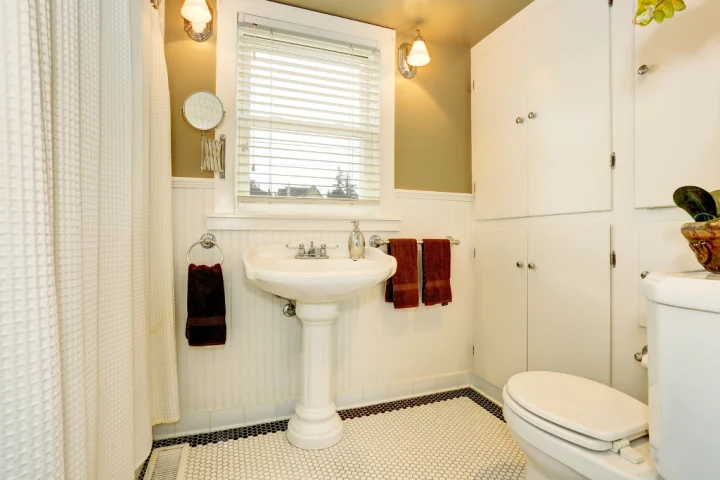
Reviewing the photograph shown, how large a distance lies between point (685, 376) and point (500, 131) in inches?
60.0

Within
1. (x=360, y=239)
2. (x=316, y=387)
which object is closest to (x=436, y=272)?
(x=360, y=239)

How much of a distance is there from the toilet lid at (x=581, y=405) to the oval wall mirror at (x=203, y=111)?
5.54 feet

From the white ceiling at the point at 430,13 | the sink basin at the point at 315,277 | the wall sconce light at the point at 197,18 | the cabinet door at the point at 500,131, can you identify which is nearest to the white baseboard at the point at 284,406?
the sink basin at the point at 315,277

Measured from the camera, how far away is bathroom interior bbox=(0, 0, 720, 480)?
0.66 meters

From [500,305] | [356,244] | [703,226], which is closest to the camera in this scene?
[703,226]

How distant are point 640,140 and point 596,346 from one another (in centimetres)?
85

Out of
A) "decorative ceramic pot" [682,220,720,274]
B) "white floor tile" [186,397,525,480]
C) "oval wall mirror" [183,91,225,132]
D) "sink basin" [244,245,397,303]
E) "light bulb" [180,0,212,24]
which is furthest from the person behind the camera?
"oval wall mirror" [183,91,225,132]

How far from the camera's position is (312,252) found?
1.65 m

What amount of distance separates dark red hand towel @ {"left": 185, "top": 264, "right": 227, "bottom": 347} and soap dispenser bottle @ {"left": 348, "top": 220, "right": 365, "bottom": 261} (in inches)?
24.9

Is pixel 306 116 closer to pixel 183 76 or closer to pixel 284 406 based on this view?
pixel 183 76

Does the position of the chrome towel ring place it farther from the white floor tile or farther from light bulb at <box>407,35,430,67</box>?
light bulb at <box>407,35,430,67</box>

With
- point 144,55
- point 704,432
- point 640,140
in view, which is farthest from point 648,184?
point 144,55

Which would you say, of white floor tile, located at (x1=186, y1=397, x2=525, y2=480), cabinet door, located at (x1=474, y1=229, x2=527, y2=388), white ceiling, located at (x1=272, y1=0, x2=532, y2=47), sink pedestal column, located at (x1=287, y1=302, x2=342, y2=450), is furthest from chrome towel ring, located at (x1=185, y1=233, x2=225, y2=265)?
cabinet door, located at (x1=474, y1=229, x2=527, y2=388)

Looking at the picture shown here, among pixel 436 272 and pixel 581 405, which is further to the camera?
pixel 436 272
